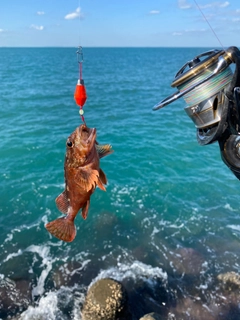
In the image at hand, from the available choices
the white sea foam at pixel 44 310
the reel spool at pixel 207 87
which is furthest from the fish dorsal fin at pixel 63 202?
the white sea foam at pixel 44 310

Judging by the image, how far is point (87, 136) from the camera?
378 centimetres

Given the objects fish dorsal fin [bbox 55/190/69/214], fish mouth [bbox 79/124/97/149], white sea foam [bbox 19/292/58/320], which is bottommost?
white sea foam [bbox 19/292/58/320]

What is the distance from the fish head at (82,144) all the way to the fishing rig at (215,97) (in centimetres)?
111

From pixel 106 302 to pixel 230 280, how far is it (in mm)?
3491

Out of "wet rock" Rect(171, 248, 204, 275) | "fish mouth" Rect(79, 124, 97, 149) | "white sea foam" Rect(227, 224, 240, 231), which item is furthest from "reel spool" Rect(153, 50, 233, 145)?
"white sea foam" Rect(227, 224, 240, 231)

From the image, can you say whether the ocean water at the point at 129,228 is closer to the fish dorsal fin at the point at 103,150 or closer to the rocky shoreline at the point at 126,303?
the rocky shoreline at the point at 126,303

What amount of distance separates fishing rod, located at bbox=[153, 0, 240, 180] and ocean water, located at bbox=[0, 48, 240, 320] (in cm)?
510

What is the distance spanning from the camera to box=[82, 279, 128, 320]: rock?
6.94m

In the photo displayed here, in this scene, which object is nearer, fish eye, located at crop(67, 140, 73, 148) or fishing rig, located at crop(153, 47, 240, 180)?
fish eye, located at crop(67, 140, 73, 148)

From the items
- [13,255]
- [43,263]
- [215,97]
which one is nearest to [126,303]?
[43,263]

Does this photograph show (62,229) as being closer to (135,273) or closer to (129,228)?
(135,273)

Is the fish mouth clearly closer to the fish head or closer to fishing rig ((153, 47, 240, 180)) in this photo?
the fish head

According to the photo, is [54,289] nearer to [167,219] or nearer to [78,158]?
[167,219]

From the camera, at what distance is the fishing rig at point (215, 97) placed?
392cm
